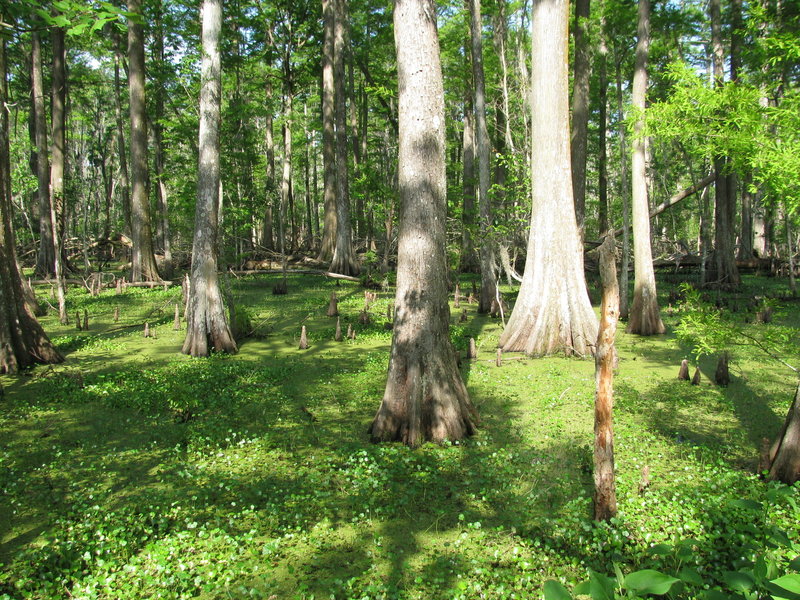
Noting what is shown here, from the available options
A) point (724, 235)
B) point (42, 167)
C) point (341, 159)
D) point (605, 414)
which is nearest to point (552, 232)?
point (605, 414)

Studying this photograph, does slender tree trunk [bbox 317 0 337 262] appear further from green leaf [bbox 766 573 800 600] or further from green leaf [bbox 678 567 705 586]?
green leaf [bbox 766 573 800 600]

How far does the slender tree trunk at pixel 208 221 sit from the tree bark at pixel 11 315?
2.24 m

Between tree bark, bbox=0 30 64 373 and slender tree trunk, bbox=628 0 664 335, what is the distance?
11187 mm

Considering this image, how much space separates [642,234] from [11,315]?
1175cm

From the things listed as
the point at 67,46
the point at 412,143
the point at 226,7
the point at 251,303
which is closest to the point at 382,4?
the point at 226,7

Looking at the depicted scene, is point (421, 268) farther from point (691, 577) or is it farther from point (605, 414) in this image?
point (691, 577)

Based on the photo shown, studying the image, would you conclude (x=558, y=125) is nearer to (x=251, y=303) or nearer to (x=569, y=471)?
(x=569, y=471)

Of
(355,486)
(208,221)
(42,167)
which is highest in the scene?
(42,167)

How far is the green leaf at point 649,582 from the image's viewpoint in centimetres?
176

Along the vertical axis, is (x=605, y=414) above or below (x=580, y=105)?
below

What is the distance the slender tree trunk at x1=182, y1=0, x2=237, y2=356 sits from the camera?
9.16m

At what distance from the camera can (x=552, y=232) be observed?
939 cm

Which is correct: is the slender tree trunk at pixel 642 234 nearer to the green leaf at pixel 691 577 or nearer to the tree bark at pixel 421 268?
the tree bark at pixel 421 268

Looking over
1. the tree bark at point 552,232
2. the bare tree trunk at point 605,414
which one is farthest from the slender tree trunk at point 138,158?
the bare tree trunk at point 605,414
